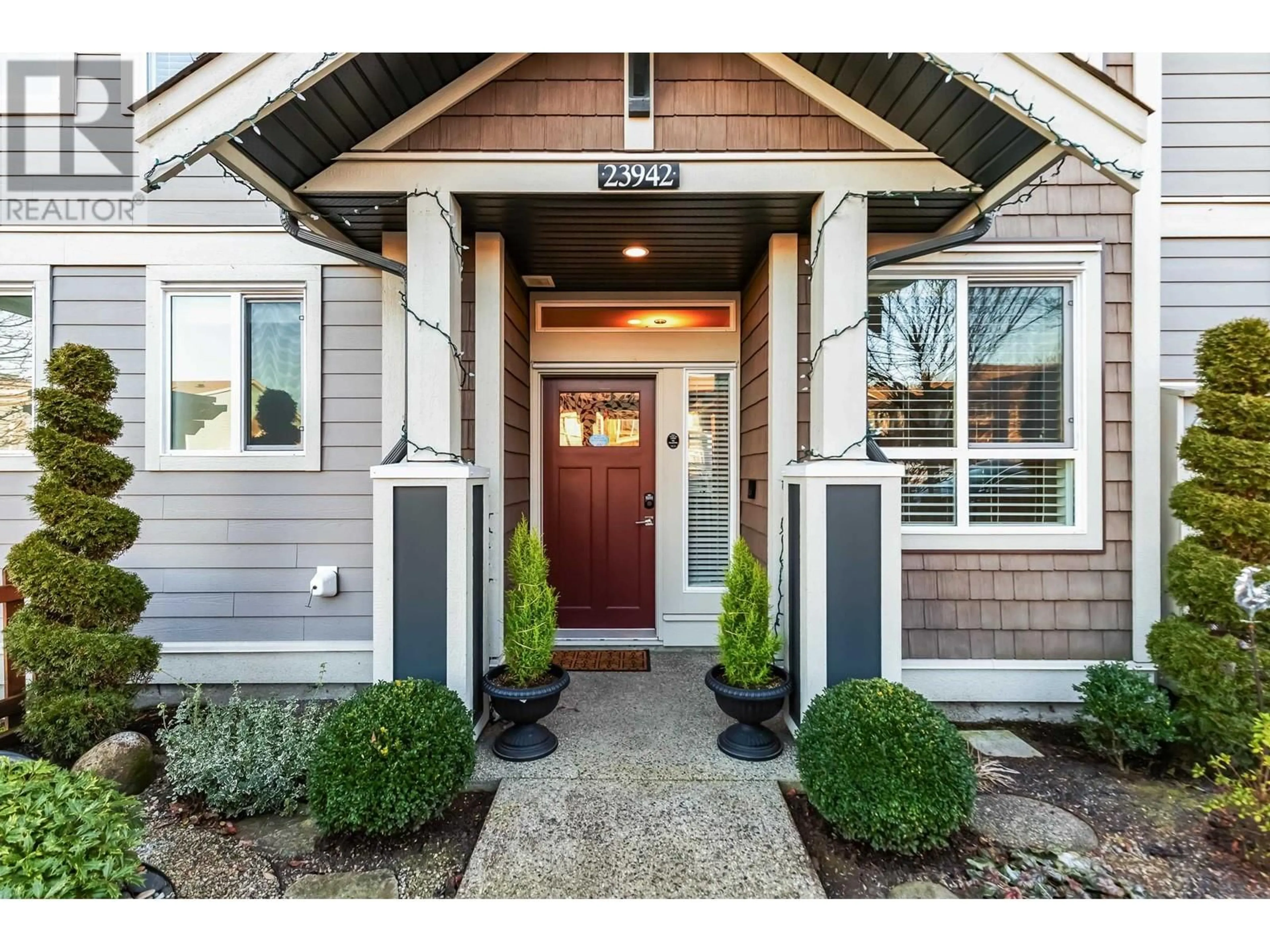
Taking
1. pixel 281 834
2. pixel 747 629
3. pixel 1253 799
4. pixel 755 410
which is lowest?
pixel 281 834

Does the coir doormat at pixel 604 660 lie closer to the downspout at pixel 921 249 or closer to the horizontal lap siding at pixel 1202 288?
the downspout at pixel 921 249

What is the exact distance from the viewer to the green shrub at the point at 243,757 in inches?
87.4

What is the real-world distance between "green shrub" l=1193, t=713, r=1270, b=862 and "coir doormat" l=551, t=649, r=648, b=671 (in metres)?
Answer: 2.56

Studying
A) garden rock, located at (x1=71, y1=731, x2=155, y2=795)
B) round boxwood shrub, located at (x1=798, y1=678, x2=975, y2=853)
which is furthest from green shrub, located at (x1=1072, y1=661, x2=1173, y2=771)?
garden rock, located at (x1=71, y1=731, x2=155, y2=795)

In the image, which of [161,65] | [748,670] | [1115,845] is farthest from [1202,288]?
[161,65]

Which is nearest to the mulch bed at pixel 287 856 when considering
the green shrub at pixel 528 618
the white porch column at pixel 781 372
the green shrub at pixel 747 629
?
the green shrub at pixel 528 618

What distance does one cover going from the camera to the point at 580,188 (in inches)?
101

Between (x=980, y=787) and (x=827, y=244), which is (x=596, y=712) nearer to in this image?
(x=980, y=787)

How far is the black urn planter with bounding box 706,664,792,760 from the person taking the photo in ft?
8.11

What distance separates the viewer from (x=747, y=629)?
2.52 meters

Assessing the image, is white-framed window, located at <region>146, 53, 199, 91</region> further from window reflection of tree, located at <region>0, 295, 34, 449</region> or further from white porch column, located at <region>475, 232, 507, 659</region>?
white porch column, located at <region>475, 232, 507, 659</region>

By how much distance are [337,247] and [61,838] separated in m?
2.37

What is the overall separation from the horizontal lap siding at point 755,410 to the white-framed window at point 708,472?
5.5 inches

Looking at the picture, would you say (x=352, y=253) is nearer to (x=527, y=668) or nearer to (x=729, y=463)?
(x=527, y=668)
